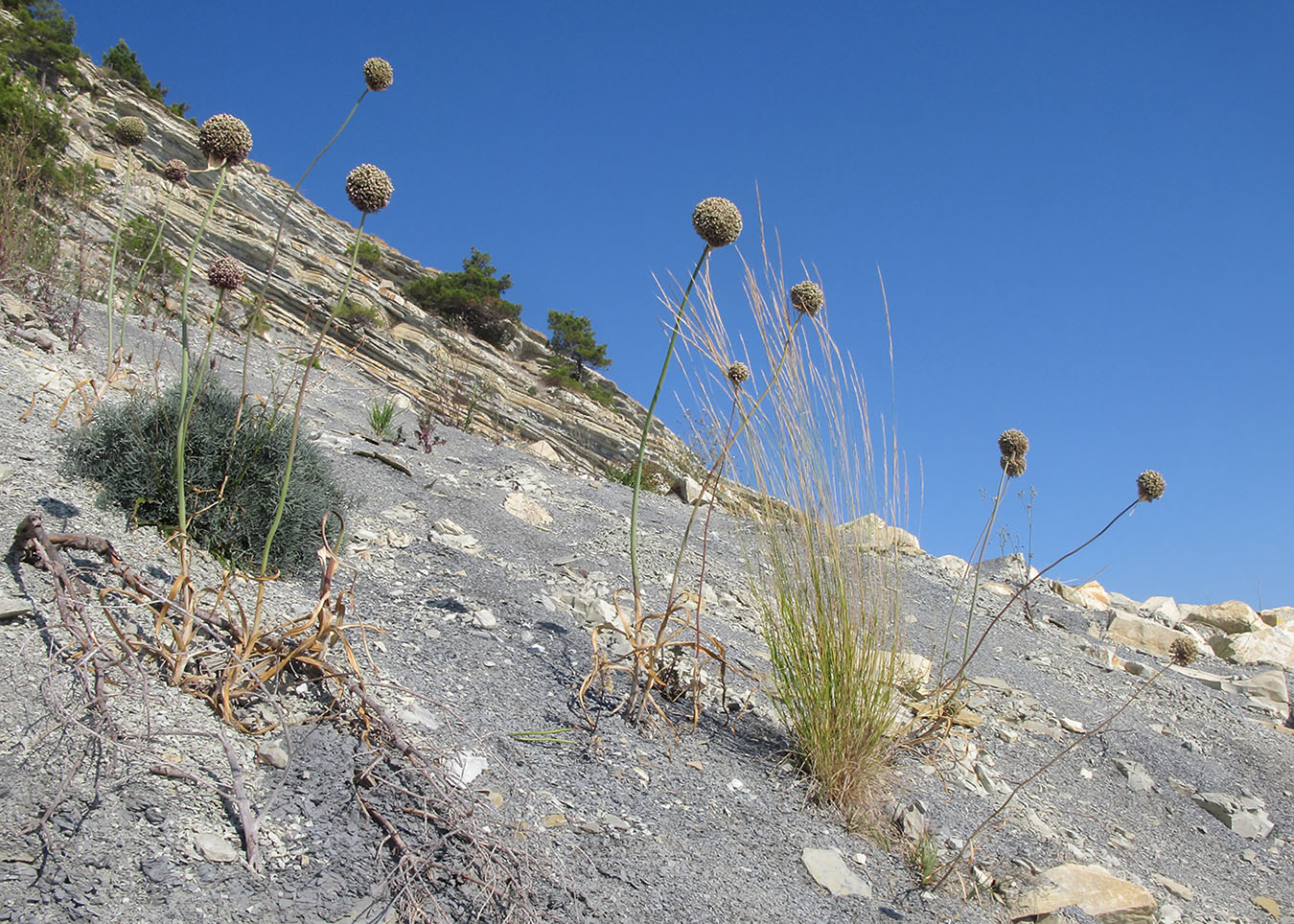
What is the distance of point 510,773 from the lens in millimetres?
1886

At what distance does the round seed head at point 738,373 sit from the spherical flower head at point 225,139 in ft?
4.93

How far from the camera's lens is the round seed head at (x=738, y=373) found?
2.48m

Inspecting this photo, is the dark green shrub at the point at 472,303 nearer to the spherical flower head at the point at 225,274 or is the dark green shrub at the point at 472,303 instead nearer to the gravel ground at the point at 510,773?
the gravel ground at the point at 510,773

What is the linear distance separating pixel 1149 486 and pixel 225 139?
3.48m

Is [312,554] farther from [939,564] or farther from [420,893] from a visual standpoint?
[939,564]

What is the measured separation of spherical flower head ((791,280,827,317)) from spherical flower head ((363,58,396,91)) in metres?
1.38

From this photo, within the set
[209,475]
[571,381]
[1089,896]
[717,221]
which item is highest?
[571,381]

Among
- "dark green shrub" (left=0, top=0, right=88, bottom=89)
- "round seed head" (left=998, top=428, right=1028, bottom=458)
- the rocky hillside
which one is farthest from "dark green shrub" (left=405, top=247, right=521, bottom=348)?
"round seed head" (left=998, top=428, right=1028, bottom=458)

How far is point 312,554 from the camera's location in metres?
2.86

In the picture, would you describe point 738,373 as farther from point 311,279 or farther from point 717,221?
point 311,279

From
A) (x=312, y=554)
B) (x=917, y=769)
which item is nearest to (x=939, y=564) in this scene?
(x=917, y=769)

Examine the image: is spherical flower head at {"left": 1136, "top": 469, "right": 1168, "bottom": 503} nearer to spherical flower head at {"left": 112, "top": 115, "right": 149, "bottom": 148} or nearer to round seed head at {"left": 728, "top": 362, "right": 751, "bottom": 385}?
round seed head at {"left": 728, "top": 362, "right": 751, "bottom": 385}

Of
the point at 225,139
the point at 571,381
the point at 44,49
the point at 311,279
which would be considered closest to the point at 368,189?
the point at 225,139

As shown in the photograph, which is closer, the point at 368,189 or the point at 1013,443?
the point at 368,189
